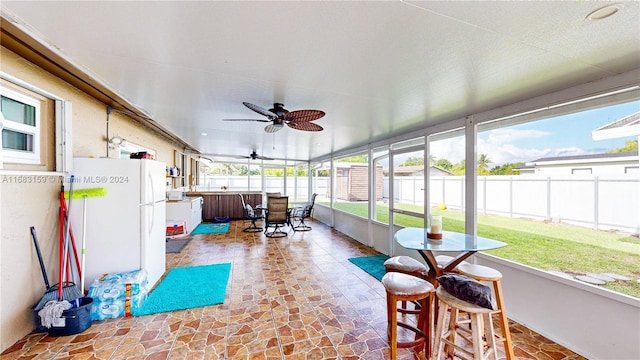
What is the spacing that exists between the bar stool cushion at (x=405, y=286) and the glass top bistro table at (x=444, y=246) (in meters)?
0.24

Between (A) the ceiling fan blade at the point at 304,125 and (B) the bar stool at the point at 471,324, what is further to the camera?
(A) the ceiling fan blade at the point at 304,125

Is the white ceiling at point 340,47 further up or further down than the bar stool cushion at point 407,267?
further up

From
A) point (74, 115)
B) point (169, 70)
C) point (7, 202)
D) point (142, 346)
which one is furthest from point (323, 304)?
point (74, 115)

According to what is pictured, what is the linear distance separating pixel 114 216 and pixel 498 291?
3757mm

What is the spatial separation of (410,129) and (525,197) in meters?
1.84

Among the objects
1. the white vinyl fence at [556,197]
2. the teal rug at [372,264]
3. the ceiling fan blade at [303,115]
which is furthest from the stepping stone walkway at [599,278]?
the ceiling fan blade at [303,115]

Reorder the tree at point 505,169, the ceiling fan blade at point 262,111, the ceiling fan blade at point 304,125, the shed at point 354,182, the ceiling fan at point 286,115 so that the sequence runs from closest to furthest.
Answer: the ceiling fan blade at point 262,111 < the ceiling fan at point 286,115 < the tree at point 505,169 < the ceiling fan blade at point 304,125 < the shed at point 354,182

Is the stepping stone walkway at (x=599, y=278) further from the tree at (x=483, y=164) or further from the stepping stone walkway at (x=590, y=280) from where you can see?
the tree at (x=483, y=164)

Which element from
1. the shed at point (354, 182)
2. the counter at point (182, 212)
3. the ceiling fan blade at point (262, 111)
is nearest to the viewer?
the ceiling fan blade at point (262, 111)

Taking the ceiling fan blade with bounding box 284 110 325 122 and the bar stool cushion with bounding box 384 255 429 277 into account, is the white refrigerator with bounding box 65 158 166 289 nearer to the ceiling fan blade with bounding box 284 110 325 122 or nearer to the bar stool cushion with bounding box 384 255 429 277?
the ceiling fan blade with bounding box 284 110 325 122

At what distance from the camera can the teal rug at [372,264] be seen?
356cm

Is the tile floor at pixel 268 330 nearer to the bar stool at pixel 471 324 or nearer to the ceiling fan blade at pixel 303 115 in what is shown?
the bar stool at pixel 471 324

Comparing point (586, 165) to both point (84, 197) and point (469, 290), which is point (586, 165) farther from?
point (84, 197)

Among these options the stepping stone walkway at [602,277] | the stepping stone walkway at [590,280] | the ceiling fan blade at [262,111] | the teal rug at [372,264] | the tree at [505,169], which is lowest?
the teal rug at [372,264]
